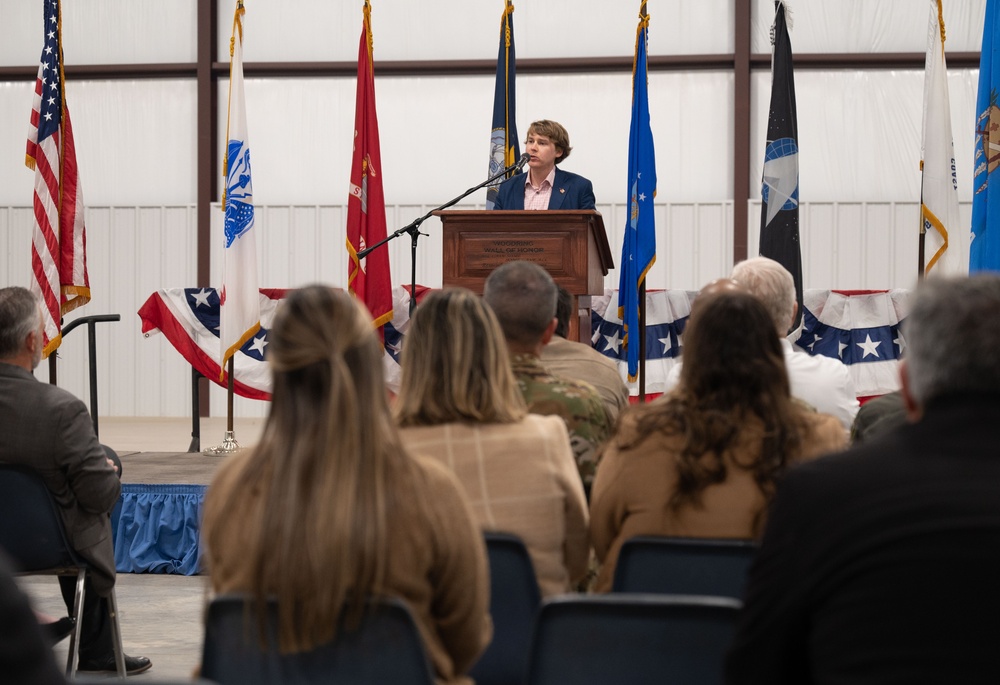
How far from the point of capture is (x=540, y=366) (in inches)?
Result: 99.5

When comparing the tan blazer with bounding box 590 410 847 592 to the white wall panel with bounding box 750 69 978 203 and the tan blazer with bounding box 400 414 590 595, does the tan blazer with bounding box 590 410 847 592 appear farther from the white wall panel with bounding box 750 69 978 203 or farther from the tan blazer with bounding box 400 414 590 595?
the white wall panel with bounding box 750 69 978 203

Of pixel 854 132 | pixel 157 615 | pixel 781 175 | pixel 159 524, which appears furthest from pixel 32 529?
pixel 854 132

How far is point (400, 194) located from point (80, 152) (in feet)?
10.9

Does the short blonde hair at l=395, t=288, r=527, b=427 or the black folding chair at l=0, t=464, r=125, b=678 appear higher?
the short blonde hair at l=395, t=288, r=527, b=427

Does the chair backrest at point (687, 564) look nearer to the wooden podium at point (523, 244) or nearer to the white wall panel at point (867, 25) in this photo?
the wooden podium at point (523, 244)

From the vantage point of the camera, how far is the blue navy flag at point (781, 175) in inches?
238

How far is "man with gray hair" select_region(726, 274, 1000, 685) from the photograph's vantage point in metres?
1.09

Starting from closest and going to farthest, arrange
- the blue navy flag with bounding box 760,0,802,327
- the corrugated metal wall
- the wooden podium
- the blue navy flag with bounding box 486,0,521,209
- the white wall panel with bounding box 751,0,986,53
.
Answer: the wooden podium → the blue navy flag with bounding box 760,0,802,327 → the blue navy flag with bounding box 486,0,521,209 → the white wall panel with bounding box 751,0,986,53 → the corrugated metal wall

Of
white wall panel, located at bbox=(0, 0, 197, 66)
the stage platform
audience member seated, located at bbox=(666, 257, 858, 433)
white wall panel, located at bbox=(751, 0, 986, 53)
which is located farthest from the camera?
white wall panel, located at bbox=(0, 0, 197, 66)

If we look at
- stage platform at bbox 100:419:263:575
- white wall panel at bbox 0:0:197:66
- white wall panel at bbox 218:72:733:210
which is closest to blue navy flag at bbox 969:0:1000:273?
stage platform at bbox 100:419:263:575

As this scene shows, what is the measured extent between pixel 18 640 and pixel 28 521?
7.57ft

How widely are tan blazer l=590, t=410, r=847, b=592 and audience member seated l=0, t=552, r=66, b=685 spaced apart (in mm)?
1178

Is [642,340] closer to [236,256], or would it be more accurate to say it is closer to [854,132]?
[236,256]

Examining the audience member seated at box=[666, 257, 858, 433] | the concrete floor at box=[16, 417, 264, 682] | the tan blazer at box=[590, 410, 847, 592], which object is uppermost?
the audience member seated at box=[666, 257, 858, 433]
